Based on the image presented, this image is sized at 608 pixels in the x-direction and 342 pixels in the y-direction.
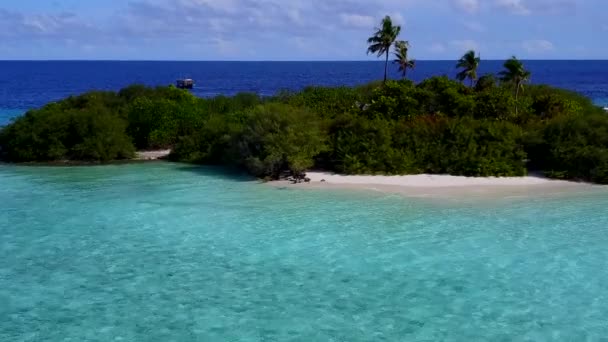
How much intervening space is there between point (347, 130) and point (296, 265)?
1603 centimetres

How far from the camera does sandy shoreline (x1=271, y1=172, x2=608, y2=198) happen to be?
29.6 metres

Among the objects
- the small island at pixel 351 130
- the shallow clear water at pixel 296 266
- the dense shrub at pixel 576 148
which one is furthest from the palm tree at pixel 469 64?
the shallow clear water at pixel 296 266

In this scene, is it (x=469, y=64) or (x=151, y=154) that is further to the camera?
(x=469, y=64)

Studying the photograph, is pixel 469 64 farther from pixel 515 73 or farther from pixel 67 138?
pixel 67 138

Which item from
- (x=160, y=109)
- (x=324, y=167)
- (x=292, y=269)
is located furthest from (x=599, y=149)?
(x=160, y=109)

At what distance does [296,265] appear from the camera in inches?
767

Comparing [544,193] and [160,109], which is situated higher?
[160,109]

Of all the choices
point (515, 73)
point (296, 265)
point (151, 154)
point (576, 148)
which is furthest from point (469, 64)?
point (296, 265)

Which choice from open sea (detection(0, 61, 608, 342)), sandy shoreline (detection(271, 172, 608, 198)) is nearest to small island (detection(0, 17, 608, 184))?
A: sandy shoreline (detection(271, 172, 608, 198))

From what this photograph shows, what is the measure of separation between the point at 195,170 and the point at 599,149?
22420 millimetres

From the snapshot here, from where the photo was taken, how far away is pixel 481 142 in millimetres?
33562

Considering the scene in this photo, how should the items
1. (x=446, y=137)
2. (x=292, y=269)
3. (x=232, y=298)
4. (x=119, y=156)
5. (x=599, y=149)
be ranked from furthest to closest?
(x=119, y=156) < (x=446, y=137) < (x=599, y=149) < (x=292, y=269) < (x=232, y=298)

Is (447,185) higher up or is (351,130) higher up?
(351,130)

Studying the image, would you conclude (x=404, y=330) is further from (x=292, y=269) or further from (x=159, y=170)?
(x=159, y=170)
